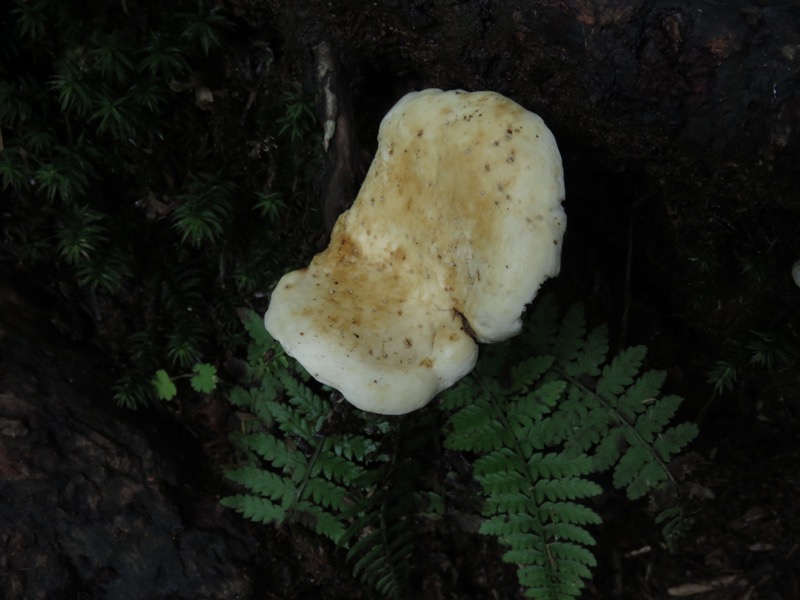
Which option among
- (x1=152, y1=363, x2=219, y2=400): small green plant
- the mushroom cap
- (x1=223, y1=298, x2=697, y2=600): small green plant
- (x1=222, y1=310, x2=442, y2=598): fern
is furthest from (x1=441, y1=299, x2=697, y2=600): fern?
(x1=152, y1=363, x2=219, y2=400): small green plant

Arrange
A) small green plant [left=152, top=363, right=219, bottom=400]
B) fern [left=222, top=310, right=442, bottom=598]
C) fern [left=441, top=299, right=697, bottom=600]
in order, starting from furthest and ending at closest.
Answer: small green plant [left=152, top=363, right=219, bottom=400]
fern [left=222, top=310, right=442, bottom=598]
fern [left=441, top=299, right=697, bottom=600]

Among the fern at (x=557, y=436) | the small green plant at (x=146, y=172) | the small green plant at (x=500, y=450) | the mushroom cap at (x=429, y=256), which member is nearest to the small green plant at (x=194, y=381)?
the small green plant at (x=146, y=172)

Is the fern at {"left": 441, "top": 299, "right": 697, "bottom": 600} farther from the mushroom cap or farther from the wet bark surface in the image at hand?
the mushroom cap

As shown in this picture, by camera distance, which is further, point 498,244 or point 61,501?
point 61,501

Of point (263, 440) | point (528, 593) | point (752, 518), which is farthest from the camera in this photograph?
point (752, 518)

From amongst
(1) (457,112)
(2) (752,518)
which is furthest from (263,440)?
(2) (752,518)

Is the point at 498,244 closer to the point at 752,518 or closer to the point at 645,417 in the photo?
the point at 645,417

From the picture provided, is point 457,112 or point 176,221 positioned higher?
point 457,112

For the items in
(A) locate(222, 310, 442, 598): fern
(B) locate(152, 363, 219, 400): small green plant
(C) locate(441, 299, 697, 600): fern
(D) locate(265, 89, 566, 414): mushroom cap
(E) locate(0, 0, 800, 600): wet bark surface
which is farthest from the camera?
(B) locate(152, 363, 219, 400): small green plant

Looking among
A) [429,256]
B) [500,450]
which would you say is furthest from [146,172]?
[500,450]
